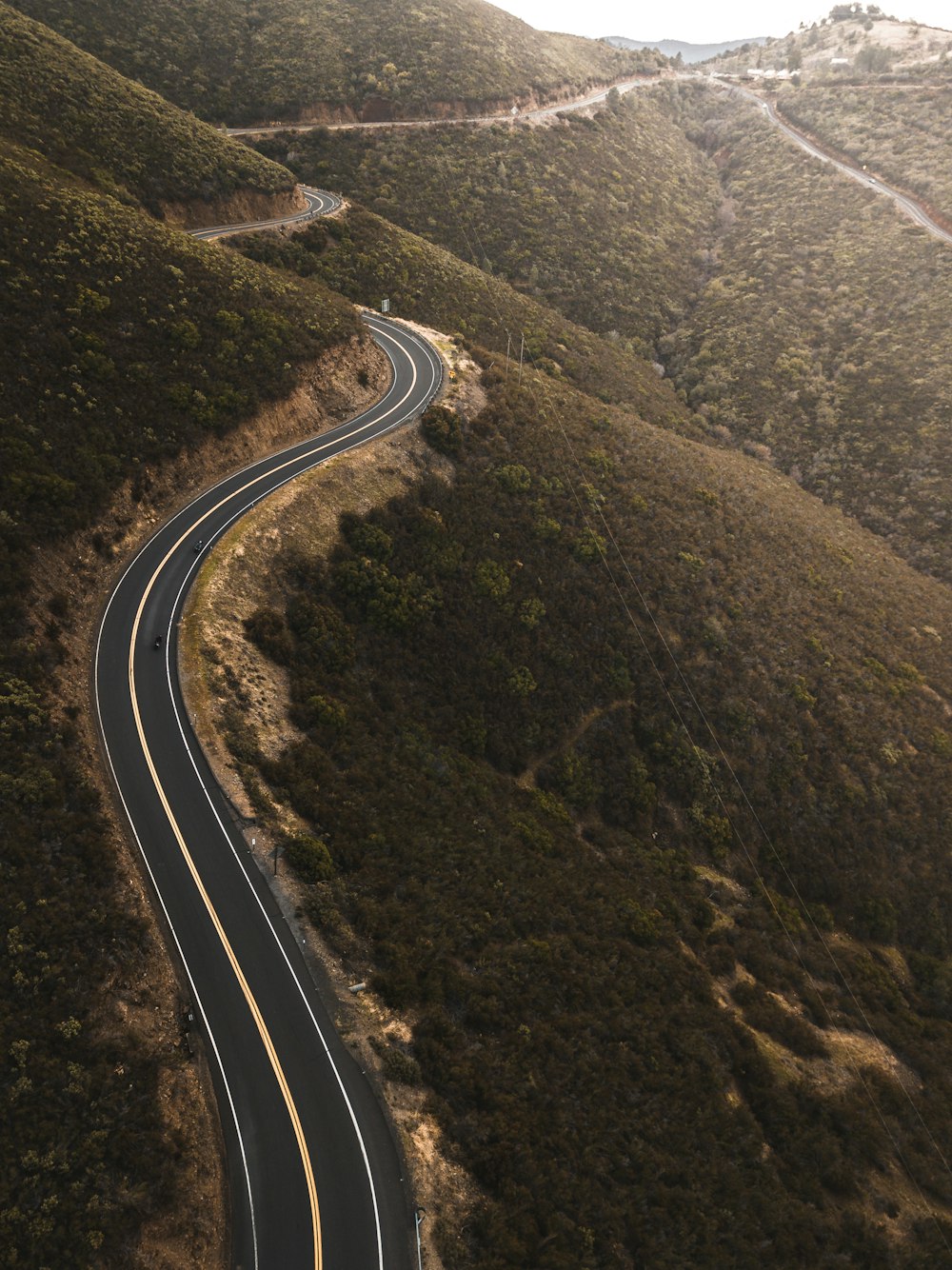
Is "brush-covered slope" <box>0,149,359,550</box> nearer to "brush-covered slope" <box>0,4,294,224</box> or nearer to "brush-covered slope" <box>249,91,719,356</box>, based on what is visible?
"brush-covered slope" <box>0,4,294,224</box>

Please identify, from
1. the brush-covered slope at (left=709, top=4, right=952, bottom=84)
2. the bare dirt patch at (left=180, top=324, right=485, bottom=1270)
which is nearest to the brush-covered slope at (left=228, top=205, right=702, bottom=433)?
the bare dirt patch at (left=180, top=324, right=485, bottom=1270)

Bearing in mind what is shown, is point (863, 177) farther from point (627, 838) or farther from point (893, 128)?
point (627, 838)

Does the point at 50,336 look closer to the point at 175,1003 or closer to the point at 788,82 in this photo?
the point at 175,1003

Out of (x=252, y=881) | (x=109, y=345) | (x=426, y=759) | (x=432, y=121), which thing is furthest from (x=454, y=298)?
(x=252, y=881)

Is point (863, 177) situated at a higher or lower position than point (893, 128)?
lower

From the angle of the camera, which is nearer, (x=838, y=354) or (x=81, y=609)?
(x=81, y=609)
